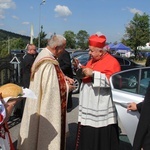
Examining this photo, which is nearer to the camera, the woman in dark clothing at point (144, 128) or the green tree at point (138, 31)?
the woman in dark clothing at point (144, 128)

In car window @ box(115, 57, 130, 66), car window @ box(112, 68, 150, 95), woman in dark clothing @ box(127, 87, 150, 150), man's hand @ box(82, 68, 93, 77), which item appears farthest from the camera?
car window @ box(115, 57, 130, 66)

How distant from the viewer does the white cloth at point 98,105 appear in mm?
3893

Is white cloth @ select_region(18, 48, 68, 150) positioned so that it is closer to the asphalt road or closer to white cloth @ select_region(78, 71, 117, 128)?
white cloth @ select_region(78, 71, 117, 128)

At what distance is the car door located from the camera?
12.7 ft

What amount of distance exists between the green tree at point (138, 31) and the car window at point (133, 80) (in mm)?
42899

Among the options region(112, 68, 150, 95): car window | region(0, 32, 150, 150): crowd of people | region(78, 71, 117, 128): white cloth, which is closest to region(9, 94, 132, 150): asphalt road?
region(0, 32, 150, 150): crowd of people

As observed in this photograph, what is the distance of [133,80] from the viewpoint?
4109 millimetres

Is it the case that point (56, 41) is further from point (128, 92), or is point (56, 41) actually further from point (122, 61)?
point (122, 61)

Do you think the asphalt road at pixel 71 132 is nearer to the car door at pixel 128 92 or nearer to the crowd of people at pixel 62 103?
the crowd of people at pixel 62 103

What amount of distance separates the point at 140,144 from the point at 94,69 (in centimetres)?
141

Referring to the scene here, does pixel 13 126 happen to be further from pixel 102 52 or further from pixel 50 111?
pixel 102 52

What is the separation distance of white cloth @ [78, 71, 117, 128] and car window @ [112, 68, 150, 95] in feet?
0.75

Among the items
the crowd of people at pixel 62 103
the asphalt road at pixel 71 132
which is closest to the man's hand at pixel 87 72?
the crowd of people at pixel 62 103

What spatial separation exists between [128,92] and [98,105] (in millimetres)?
474
